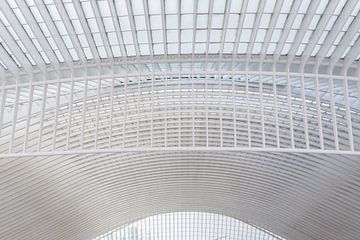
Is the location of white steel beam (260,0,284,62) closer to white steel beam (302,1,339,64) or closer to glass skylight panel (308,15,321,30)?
glass skylight panel (308,15,321,30)

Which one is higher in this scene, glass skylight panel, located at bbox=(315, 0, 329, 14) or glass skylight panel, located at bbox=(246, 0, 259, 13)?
glass skylight panel, located at bbox=(246, 0, 259, 13)

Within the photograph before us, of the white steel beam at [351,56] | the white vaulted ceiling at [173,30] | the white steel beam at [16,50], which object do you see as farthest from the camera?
the white steel beam at [351,56]

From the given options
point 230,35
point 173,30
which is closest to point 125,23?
point 173,30

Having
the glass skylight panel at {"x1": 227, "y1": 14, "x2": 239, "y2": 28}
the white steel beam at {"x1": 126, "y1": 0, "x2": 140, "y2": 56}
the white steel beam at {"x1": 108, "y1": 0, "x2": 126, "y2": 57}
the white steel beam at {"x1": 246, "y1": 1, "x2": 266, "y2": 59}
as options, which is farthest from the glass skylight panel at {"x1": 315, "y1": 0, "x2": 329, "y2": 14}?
the white steel beam at {"x1": 108, "y1": 0, "x2": 126, "y2": 57}

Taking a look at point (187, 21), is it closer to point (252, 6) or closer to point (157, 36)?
point (157, 36)

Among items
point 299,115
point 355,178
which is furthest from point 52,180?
point 355,178

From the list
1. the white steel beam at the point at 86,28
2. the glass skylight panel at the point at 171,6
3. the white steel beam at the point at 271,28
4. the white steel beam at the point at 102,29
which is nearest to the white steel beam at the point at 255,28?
the white steel beam at the point at 271,28

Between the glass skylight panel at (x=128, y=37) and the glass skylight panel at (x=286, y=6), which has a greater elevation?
the glass skylight panel at (x=128, y=37)

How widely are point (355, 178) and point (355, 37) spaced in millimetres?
22368

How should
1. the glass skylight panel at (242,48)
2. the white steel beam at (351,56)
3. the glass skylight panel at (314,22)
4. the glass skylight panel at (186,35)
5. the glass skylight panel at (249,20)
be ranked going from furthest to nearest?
the glass skylight panel at (242,48)
the glass skylight panel at (186,35)
the white steel beam at (351,56)
the glass skylight panel at (249,20)
the glass skylight panel at (314,22)

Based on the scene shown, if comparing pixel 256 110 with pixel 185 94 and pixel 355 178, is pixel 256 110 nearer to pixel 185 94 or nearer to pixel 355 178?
pixel 185 94

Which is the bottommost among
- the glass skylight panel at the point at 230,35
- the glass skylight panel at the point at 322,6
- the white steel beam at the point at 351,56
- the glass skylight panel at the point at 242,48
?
the glass skylight panel at the point at 322,6

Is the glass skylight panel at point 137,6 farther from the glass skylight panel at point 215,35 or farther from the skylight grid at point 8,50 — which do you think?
the skylight grid at point 8,50

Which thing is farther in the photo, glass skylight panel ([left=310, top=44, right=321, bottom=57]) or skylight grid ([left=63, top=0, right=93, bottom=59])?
glass skylight panel ([left=310, top=44, right=321, bottom=57])
